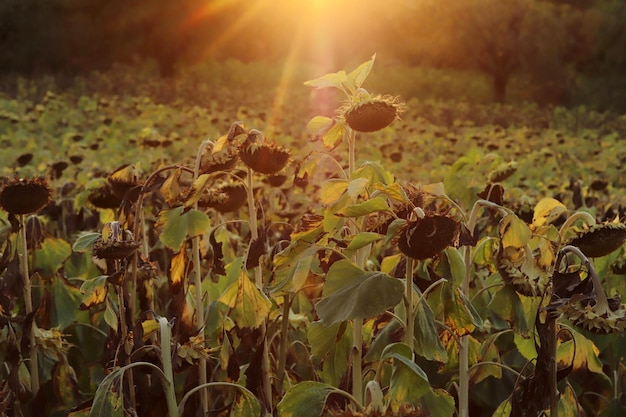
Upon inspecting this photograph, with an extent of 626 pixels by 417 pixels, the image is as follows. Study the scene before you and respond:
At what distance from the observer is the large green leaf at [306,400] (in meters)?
1.13

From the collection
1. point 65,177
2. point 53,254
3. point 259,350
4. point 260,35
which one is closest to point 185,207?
point 259,350

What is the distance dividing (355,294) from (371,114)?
0.33 meters

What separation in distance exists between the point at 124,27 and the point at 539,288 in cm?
1707

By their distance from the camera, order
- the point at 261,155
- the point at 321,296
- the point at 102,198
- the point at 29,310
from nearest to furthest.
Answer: the point at 261,155 → the point at 321,296 → the point at 29,310 → the point at 102,198

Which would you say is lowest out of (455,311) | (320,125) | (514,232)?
(455,311)

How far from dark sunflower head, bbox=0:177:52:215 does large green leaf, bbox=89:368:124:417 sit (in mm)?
586

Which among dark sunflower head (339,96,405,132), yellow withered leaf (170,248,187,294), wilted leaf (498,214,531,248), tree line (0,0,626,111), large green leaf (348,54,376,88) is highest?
large green leaf (348,54,376,88)

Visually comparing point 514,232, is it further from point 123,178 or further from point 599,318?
point 123,178

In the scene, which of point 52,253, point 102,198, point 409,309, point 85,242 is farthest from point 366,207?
point 52,253

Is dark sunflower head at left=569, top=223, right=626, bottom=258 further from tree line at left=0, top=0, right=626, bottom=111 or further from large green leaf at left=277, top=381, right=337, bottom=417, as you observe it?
tree line at left=0, top=0, right=626, bottom=111

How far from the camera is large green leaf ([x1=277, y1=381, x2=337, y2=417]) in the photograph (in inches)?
44.3

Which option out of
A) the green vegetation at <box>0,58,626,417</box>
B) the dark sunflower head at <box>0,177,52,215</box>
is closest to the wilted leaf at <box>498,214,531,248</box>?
the green vegetation at <box>0,58,626,417</box>

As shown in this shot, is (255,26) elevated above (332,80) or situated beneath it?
situated beneath

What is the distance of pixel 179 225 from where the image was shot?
4.81 ft
